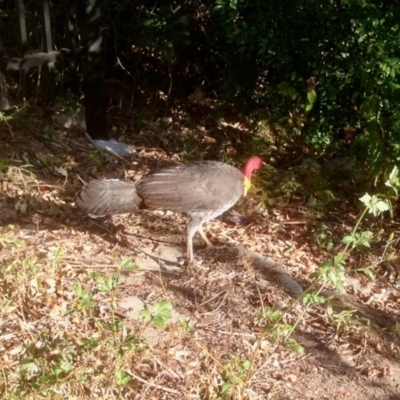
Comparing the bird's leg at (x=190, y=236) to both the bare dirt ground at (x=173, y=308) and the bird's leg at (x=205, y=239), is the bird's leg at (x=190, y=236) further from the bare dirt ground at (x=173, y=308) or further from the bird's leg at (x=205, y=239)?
the bird's leg at (x=205, y=239)

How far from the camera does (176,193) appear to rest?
538 cm

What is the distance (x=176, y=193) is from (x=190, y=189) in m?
0.13

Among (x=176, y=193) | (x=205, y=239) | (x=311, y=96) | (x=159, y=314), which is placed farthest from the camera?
(x=311, y=96)

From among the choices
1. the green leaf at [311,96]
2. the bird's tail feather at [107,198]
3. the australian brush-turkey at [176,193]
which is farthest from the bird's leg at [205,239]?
the green leaf at [311,96]

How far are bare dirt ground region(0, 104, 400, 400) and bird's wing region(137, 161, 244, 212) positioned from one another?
19.9 inches

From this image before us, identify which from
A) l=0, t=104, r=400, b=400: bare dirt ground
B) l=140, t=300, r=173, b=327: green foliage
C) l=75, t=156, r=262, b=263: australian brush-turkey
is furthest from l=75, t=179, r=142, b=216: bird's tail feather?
l=140, t=300, r=173, b=327: green foliage

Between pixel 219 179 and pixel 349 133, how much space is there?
2556 millimetres

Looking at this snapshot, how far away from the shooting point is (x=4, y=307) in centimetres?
441

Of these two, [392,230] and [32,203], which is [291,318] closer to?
[392,230]

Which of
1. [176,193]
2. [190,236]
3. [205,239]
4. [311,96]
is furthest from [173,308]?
[311,96]

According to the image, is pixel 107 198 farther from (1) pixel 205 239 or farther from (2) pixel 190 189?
(1) pixel 205 239

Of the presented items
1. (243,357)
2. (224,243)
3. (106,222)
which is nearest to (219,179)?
(224,243)

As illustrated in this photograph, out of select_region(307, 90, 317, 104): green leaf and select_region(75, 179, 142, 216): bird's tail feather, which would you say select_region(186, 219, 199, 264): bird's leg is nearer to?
select_region(75, 179, 142, 216): bird's tail feather

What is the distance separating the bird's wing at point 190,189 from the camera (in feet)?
17.5
